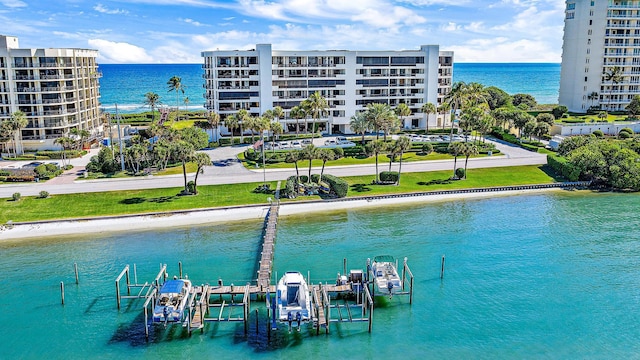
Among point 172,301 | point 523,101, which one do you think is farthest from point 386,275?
point 523,101

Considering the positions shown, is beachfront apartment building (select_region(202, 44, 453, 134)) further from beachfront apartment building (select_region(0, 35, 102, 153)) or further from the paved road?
beachfront apartment building (select_region(0, 35, 102, 153))

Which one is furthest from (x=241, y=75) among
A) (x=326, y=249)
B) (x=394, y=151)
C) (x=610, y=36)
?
(x=610, y=36)

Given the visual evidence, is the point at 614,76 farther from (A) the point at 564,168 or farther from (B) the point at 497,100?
(A) the point at 564,168

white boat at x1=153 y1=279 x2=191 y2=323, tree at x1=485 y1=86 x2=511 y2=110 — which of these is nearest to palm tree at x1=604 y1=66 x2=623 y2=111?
tree at x1=485 y1=86 x2=511 y2=110

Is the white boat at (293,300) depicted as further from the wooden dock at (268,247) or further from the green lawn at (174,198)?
the green lawn at (174,198)

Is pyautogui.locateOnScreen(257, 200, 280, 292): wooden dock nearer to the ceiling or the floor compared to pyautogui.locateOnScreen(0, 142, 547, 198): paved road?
nearer to the floor

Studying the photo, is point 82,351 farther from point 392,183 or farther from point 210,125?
point 210,125
